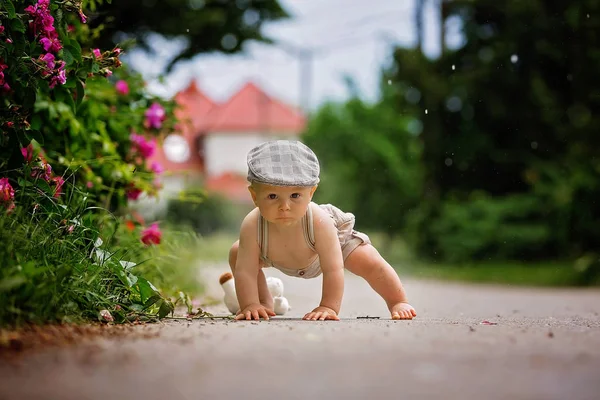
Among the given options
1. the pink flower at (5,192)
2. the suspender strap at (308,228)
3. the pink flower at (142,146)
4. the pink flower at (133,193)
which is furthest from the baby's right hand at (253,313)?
the pink flower at (142,146)

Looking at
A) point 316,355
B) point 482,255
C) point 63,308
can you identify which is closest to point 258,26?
point 482,255

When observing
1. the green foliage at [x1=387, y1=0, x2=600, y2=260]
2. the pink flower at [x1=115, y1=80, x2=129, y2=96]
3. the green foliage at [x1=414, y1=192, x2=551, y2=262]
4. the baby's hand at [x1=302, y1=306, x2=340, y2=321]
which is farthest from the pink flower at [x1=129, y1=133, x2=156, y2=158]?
the green foliage at [x1=414, y1=192, x2=551, y2=262]

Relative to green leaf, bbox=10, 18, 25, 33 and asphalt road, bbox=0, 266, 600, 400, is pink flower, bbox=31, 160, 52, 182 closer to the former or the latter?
green leaf, bbox=10, 18, 25, 33

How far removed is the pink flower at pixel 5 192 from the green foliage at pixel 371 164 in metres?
13.3

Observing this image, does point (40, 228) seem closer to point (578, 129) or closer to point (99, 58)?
point (99, 58)

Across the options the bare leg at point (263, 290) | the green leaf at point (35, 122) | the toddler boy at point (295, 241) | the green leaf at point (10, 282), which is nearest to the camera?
the green leaf at point (10, 282)

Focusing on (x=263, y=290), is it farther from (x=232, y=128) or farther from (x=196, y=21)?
(x=232, y=128)

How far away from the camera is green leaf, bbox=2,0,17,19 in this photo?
417 centimetres

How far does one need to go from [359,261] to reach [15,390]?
109 inches

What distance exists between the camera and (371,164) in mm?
19094

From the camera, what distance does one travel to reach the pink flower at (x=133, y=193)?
639cm

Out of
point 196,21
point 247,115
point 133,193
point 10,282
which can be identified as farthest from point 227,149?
point 10,282

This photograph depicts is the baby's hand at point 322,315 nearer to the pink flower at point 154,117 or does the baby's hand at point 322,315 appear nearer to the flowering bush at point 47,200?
the flowering bush at point 47,200

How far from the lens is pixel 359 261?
16.0 feet
